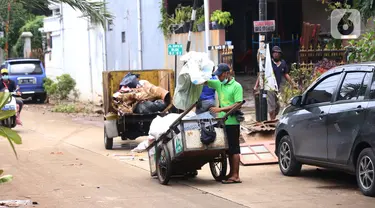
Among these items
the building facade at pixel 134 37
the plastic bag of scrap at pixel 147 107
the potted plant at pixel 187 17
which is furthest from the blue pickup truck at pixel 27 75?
the plastic bag of scrap at pixel 147 107

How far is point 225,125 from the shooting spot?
9.98 metres

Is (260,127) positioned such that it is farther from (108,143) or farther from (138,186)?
(138,186)

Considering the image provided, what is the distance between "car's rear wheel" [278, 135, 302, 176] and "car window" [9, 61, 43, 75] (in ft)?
66.1

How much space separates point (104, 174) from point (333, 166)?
3.98 m

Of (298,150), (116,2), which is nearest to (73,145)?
(298,150)

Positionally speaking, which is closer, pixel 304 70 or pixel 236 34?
pixel 304 70

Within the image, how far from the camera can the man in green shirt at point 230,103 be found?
1004 centimetres

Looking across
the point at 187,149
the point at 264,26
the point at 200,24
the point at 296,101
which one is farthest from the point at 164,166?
the point at 200,24

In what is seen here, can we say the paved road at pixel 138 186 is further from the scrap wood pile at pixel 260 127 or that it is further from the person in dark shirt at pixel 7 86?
the person in dark shirt at pixel 7 86

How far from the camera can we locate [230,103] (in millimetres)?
10086

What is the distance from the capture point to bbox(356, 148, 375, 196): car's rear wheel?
338 inches

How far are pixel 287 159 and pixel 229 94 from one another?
1.67m

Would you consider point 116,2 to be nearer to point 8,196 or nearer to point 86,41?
point 86,41

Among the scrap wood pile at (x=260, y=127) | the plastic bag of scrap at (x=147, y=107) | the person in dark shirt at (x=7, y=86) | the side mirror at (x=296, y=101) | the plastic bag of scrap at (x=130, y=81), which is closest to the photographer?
the side mirror at (x=296, y=101)
